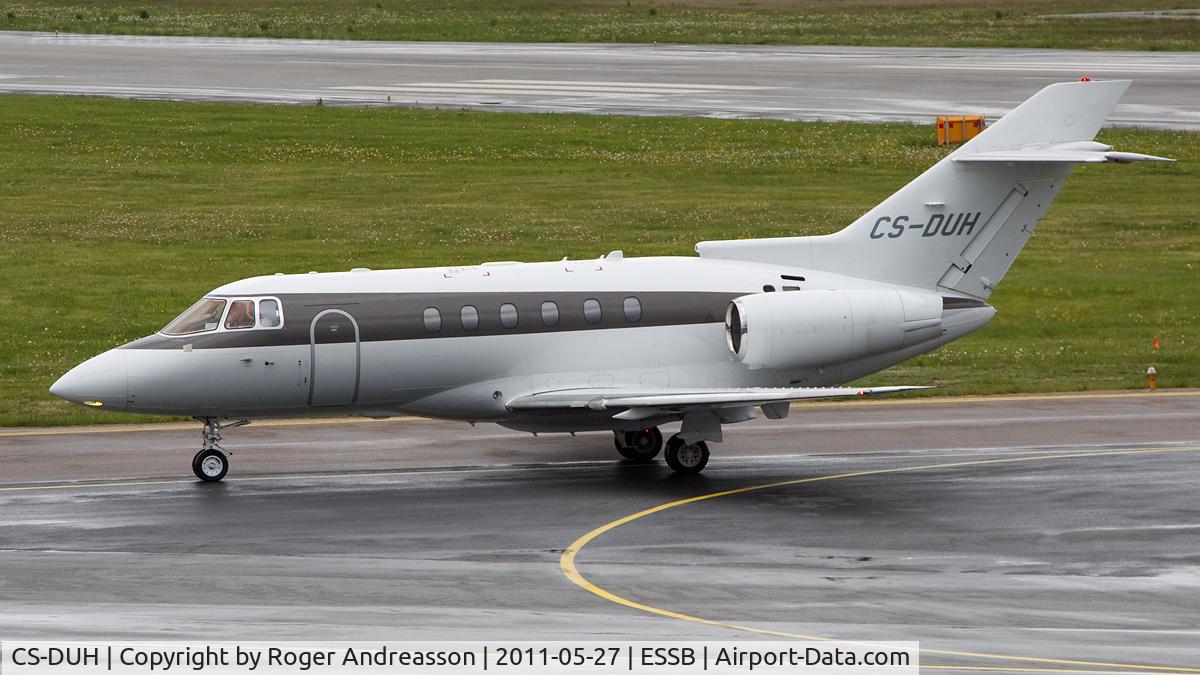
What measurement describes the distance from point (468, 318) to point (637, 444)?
347 cm

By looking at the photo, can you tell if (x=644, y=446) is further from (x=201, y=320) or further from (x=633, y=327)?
(x=201, y=320)

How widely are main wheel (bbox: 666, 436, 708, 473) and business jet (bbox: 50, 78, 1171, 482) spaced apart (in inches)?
1.2

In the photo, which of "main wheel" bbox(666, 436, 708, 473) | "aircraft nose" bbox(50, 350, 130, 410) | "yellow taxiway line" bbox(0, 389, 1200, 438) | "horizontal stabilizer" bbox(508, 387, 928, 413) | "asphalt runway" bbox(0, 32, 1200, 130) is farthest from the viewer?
"asphalt runway" bbox(0, 32, 1200, 130)

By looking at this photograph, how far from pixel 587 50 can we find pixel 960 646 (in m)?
64.8

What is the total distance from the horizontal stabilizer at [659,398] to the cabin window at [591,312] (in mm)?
1079

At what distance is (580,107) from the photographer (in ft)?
204

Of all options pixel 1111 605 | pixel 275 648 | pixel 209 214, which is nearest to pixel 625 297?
pixel 1111 605

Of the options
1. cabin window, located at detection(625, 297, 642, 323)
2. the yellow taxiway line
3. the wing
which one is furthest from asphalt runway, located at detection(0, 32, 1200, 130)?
the wing

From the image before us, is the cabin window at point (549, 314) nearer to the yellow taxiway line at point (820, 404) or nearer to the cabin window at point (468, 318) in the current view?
the cabin window at point (468, 318)

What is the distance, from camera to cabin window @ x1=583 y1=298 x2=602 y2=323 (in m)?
25.3

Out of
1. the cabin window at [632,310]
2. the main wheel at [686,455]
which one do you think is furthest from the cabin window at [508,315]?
the main wheel at [686,455]

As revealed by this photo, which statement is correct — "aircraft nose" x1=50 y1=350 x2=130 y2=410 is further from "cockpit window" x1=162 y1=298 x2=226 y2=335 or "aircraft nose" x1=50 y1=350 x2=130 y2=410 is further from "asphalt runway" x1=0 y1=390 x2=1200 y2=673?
"asphalt runway" x1=0 y1=390 x2=1200 y2=673

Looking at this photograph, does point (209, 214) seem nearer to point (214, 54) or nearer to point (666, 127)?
point (666, 127)

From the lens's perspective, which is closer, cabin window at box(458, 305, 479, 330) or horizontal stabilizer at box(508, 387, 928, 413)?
horizontal stabilizer at box(508, 387, 928, 413)
